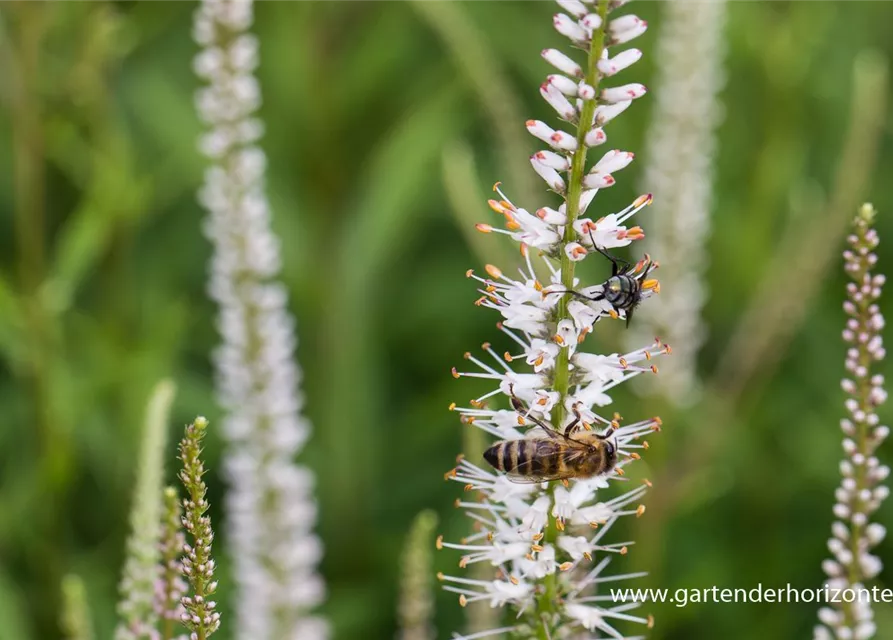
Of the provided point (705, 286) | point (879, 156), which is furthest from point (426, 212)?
point (879, 156)

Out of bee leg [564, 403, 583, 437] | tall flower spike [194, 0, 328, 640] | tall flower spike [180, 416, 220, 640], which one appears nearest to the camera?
tall flower spike [180, 416, 220, 640]

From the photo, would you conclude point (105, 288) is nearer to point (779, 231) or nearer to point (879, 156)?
point (779, 231)

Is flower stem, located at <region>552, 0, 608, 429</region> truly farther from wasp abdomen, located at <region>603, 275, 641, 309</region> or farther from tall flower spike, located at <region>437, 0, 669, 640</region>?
wasp abdomen, located at <region>603, 275, 641, 309</region>

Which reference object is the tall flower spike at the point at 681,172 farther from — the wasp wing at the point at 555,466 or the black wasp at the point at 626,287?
the wasp wing at the point at 555,466

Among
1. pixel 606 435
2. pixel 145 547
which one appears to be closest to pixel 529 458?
pixel 606 435

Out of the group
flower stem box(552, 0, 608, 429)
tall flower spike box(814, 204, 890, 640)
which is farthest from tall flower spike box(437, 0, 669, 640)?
tall flower spike box(814, 204, 890, 640)

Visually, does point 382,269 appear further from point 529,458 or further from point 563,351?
point 563,351
